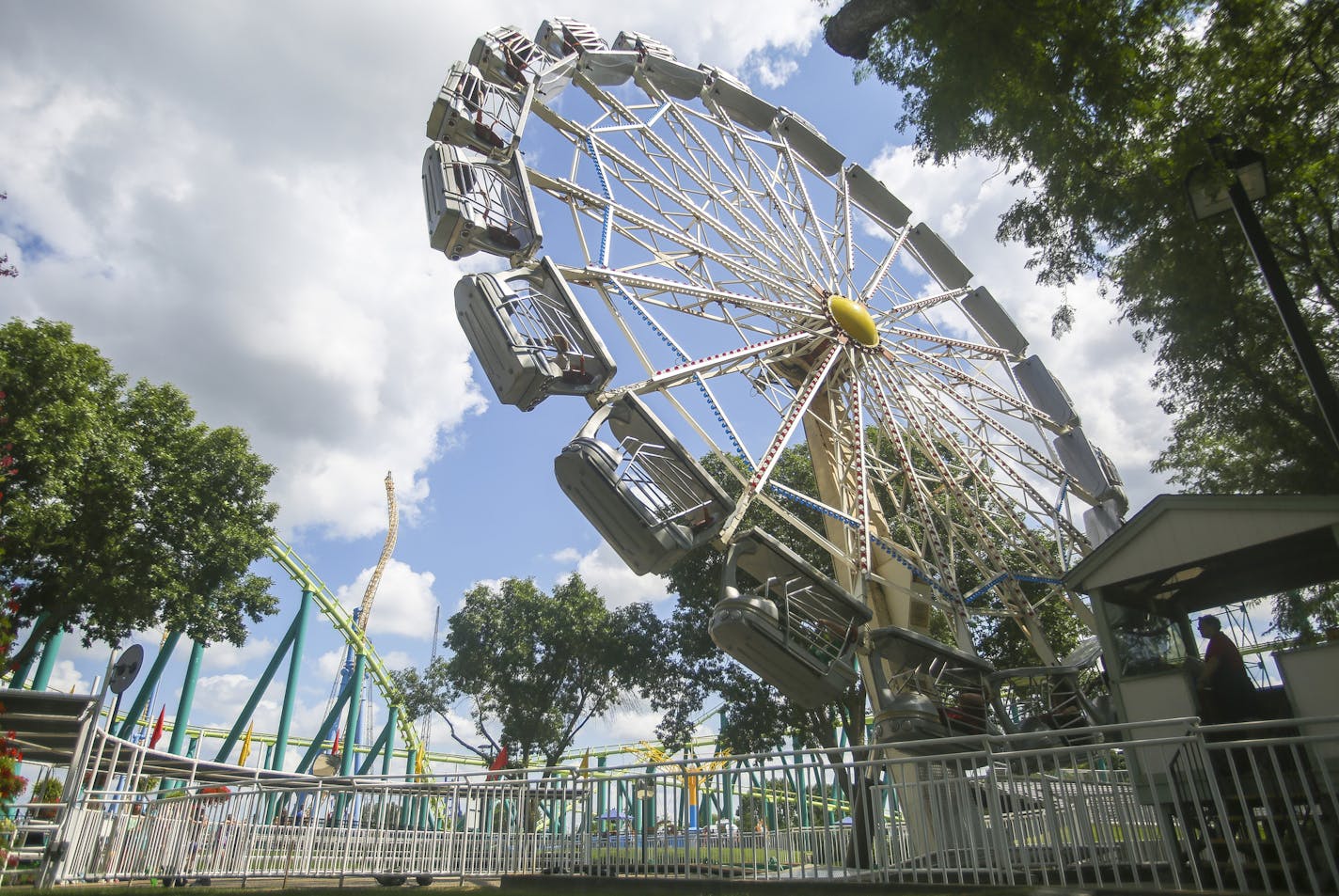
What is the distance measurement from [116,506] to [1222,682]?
73.6ft

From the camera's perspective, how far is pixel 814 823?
7.62 metres

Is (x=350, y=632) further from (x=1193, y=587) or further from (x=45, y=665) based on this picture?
(x=1193, y=587)

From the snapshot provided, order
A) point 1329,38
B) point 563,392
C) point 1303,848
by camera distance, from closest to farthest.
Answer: point 1303,848 < point 1329,38 < point 563,392

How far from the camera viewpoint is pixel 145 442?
67.3 feet

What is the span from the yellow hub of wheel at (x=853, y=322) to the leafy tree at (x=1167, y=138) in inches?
225

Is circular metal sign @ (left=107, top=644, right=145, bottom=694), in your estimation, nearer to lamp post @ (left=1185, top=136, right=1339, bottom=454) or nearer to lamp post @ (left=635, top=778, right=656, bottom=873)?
lamp post @ (left=635, top=778, right=656, bottom=873)

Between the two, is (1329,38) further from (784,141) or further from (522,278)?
(784,141)

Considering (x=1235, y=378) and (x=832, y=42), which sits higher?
(x=832, y=42)

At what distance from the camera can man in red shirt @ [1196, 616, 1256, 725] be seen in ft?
24.1

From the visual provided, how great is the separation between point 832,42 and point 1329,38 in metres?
6.12

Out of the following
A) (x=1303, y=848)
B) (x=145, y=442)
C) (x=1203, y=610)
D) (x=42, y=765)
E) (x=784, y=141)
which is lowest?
(x=1303, y=848)

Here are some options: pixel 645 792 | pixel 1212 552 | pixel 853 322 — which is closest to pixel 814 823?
pixel 645 792

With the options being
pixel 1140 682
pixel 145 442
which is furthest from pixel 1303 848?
pixel 145 442

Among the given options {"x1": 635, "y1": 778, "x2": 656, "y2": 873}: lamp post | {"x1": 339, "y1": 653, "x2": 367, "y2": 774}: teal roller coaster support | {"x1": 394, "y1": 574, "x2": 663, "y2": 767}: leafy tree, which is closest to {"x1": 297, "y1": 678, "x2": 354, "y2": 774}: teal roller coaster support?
{"x1": 339, "y1": 653, "x2": 367, "y2": 774}: teal roller coaster support
